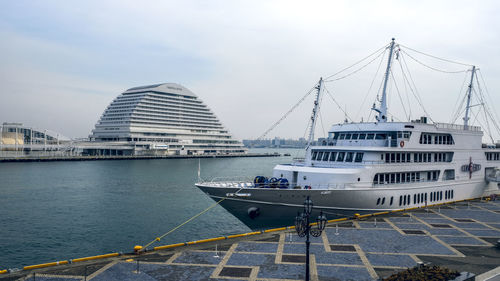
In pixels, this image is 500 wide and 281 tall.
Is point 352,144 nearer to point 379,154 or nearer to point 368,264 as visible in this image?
point 379,154

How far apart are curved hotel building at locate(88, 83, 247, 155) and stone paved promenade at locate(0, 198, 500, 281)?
132846 millimetres

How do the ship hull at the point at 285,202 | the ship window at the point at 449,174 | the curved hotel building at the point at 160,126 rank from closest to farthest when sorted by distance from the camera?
the ship hull at the point at 285,202 < the ship window at the point at 449,174 < the curved hotel building at the point at 160,126

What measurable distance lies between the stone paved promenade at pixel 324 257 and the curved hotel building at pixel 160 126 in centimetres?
13285

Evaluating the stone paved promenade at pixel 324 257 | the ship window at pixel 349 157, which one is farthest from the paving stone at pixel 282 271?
the ship window at pixel 349 157

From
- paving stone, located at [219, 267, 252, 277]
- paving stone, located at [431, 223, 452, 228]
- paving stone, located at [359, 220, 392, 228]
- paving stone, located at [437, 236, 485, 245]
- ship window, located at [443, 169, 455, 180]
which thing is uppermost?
ship window, located at [443, 169, 455, 180]

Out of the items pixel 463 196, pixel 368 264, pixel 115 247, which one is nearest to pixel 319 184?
pixel 368 264

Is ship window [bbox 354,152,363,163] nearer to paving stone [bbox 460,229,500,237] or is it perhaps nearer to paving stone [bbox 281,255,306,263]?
paving stone [bbox 460,229,500,237]

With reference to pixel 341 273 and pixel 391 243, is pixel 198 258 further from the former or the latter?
pixel 391 243

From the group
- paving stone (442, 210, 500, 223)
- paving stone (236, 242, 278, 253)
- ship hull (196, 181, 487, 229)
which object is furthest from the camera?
paving stone (442, 210, 500, 223)

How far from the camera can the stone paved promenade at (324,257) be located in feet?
55.2

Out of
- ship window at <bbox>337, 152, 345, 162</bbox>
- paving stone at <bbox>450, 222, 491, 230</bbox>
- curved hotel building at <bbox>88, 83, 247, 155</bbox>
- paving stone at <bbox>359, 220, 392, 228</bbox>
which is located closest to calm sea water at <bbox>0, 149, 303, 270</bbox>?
ship window at <bbox>337, 152, 345, 162</bbox>

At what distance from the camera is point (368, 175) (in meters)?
29.2

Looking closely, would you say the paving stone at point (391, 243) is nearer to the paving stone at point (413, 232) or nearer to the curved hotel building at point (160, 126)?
the paving stone at point (413, 232)

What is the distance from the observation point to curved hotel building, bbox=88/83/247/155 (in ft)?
517
